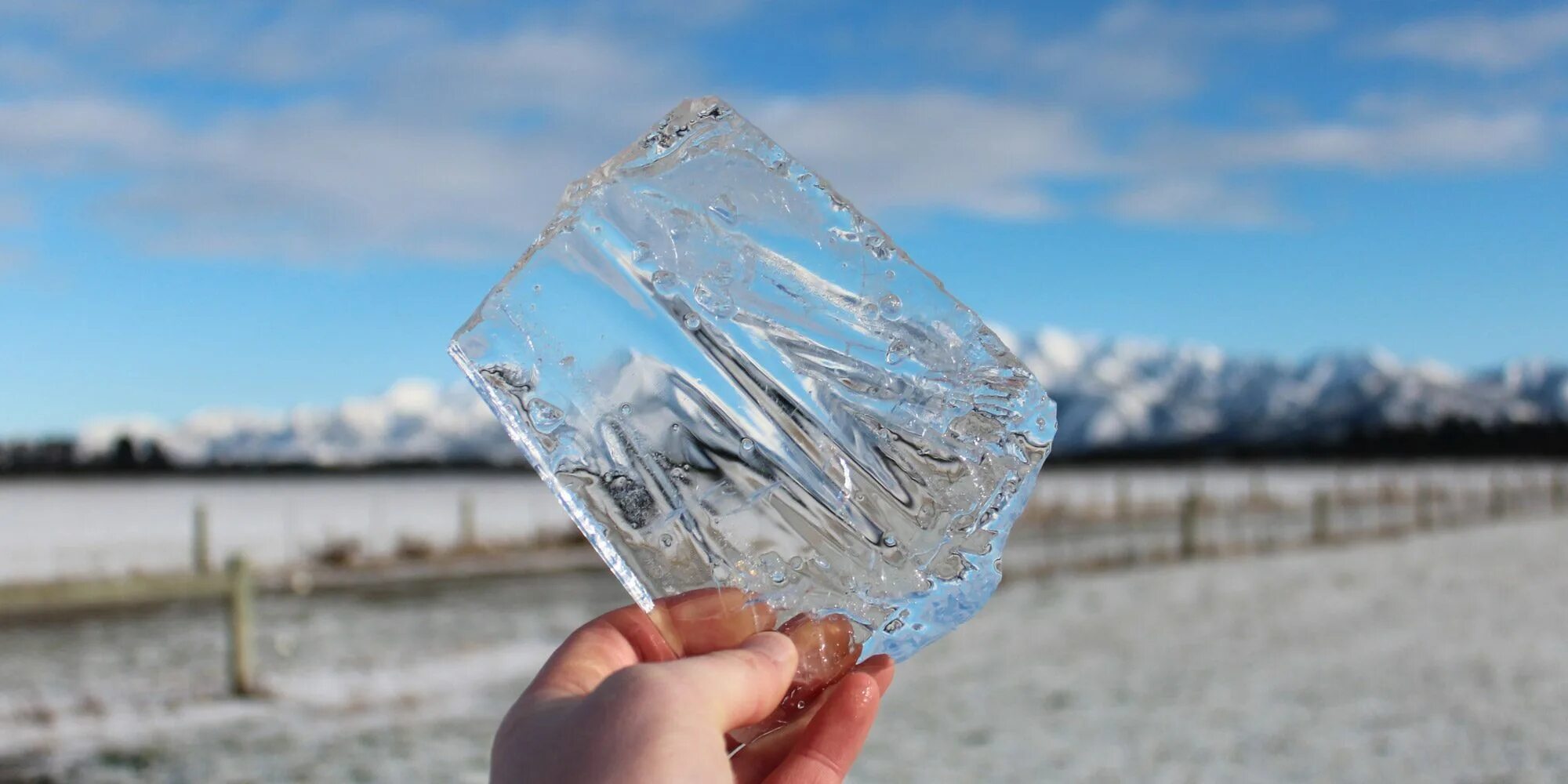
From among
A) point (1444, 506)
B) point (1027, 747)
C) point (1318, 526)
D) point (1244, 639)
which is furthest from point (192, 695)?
point (1444, 506)

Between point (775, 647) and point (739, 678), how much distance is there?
11 centimetres

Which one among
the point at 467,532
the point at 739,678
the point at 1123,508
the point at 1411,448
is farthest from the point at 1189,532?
the point at 1411,448

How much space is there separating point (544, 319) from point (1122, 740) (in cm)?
638

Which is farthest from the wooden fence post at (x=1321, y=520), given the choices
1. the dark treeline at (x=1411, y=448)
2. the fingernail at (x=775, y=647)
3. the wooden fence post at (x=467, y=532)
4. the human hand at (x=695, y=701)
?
the dark treeline at (x=1411, y=448)

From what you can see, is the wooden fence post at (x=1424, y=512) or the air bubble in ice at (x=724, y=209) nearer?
the air bubble in ice at (x=724, y=209)

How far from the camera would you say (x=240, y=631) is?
28.1 ft

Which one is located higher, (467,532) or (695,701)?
(695,701)

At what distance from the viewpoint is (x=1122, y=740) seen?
7285 millimetres

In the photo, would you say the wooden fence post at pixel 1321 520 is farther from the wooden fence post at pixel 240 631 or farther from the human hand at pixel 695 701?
the human hand at pixel 695 701

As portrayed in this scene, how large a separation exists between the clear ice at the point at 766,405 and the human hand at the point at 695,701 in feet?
0.19

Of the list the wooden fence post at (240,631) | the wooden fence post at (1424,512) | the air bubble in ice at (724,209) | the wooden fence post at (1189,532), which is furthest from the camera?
the wooden fence post at (1424,512)

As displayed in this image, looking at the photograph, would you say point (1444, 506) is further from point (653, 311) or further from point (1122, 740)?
point (653, 311)

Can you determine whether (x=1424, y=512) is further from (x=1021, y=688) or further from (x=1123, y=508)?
(x=1021, y=688)

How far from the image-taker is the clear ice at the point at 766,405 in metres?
1.82
